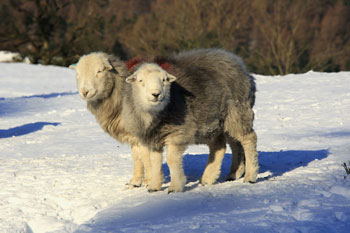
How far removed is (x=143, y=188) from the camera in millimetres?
6781

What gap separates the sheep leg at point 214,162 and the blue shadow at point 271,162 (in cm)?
39

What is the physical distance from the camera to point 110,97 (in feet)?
22.5

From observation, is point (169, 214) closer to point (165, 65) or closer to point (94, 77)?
point (165, 65)

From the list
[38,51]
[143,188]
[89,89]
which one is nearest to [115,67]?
[89,89]

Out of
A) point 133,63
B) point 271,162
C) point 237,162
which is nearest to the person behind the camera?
point 133,63

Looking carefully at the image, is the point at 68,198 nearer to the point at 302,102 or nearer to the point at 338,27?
the point at 302,102

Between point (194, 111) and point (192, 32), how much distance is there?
26.5 m

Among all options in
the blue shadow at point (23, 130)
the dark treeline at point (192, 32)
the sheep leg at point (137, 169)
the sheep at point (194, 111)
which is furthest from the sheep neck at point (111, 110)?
the dark treeline at point (192, 32)

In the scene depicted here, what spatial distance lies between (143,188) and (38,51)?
97.7ft

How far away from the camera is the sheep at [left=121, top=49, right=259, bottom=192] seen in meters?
5.96

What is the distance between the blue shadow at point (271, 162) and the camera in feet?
25.1

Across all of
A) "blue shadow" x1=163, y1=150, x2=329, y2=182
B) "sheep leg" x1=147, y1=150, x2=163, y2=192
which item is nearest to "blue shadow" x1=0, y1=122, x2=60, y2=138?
"blue shadow" x1=163, y1=150, x2=329, y2=182

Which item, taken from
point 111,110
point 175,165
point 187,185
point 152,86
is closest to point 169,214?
point 175,165

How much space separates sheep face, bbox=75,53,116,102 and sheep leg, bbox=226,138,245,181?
5.89 ft
